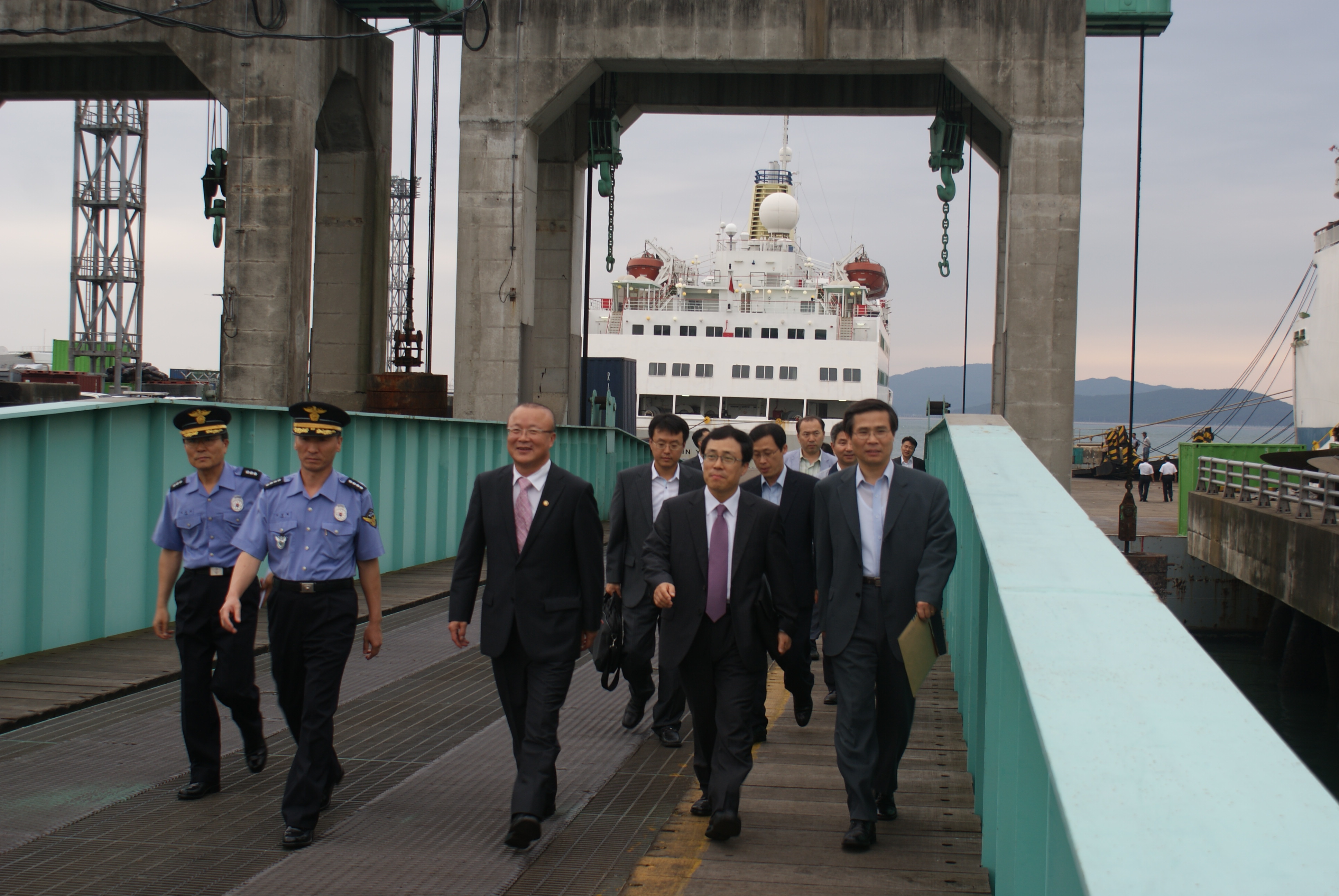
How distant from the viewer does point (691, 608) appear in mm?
4922

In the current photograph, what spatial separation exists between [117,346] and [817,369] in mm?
27418

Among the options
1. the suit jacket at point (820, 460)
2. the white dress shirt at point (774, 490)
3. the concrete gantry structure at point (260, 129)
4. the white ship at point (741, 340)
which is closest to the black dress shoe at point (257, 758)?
the white dress shirt at point (774, 490)

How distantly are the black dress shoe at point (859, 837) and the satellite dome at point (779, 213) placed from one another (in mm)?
53347

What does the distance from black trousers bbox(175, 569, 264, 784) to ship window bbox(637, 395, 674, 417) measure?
43510 mm

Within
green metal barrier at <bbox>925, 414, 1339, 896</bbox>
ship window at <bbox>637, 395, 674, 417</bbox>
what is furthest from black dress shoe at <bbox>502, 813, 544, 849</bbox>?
ship window at <bbox>637, 395, 674, 417</bbox>

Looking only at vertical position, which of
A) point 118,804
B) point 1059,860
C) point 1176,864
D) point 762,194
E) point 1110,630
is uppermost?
point 762,194

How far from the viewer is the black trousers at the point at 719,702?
471 centimetres

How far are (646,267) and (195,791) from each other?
48.7 m

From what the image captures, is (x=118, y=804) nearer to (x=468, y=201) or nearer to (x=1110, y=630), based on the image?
(x=1110, y=630)

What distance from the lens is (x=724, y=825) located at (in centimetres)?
456

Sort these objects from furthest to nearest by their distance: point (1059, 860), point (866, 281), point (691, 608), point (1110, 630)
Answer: point (866, 281) < point (691, 608) < point (1110, 630) < point (1059, 860)

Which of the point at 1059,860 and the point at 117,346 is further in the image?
the point at 117,346

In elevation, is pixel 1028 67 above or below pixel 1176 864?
above

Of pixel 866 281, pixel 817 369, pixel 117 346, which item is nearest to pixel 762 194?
pixel 866 281
